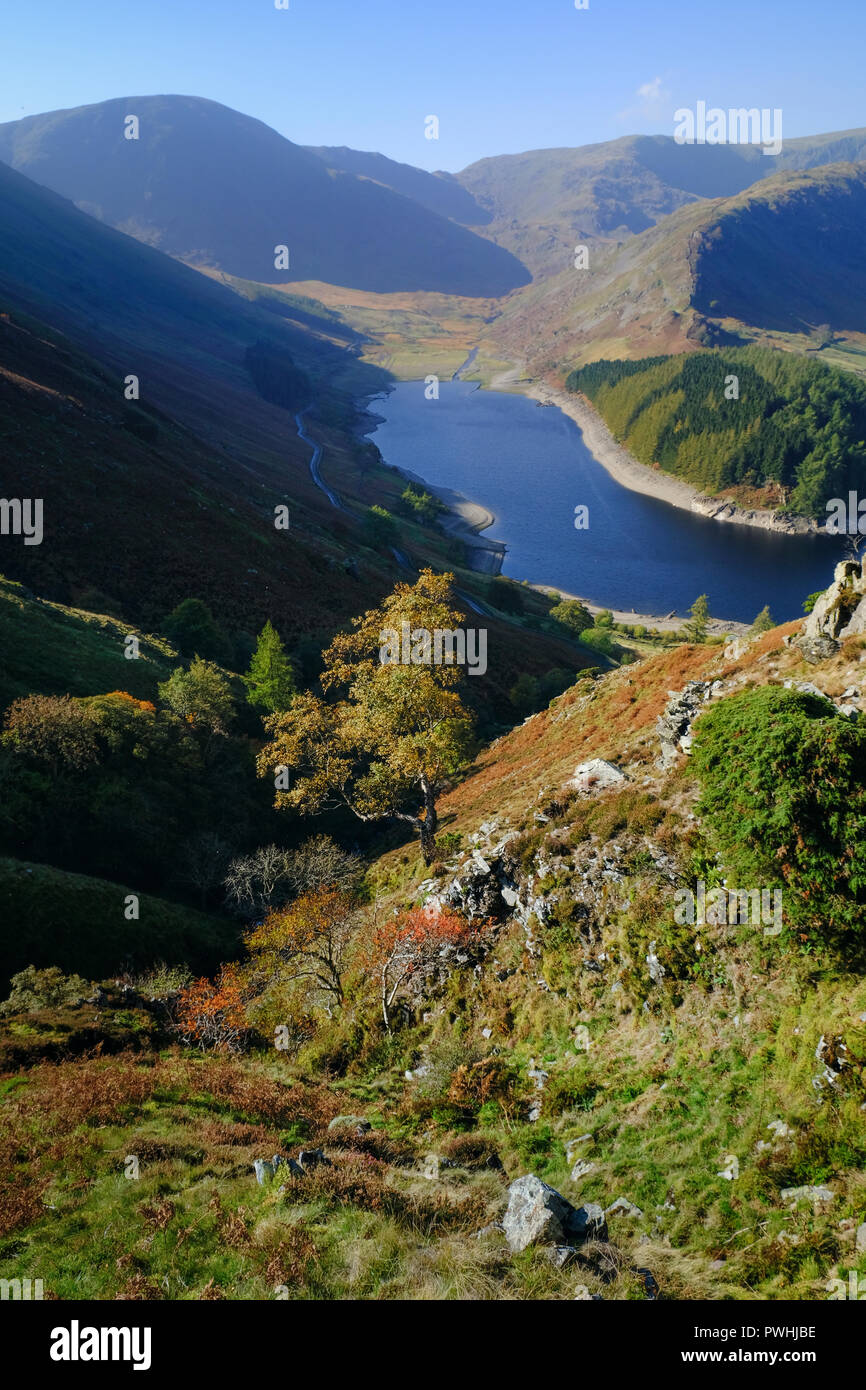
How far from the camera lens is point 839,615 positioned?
2273 cm

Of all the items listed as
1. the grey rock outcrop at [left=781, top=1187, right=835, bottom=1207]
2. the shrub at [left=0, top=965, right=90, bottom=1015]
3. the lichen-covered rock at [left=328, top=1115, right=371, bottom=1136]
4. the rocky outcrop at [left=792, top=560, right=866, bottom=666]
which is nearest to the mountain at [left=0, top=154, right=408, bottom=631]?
the shrub at [left=0, top=965, right=90, bottom=1015]

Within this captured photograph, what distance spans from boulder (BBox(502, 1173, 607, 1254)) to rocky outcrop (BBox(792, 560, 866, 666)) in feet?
60.7

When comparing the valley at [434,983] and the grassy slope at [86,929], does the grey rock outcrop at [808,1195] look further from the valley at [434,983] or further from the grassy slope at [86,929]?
the grassy slope at [86,929]

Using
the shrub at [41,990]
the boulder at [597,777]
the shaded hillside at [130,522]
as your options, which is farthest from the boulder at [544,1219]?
the shaded hillside at [130,522]

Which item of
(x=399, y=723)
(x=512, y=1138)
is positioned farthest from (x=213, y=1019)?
(x=399, y=723)

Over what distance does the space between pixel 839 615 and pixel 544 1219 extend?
2036 centimetres

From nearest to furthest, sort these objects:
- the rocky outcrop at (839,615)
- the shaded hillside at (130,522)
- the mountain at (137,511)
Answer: the rocky outcrop at (839,615) < the shaded hillside at (130,522) < the mountain at (137,511)

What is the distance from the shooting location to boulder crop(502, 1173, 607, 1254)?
38.8 feet

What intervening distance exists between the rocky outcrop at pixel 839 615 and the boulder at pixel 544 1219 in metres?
18.5

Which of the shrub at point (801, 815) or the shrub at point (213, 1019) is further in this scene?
the shrub at point (213, 1019)

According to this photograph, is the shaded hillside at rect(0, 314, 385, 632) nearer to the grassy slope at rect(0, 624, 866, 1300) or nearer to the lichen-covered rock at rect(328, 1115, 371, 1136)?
the grassy slope at rect(0, 624, 866, 1300)

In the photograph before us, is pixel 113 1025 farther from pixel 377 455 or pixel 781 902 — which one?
pixel 377 455

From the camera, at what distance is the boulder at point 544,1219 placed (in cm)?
1181

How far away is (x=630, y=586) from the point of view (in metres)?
148
